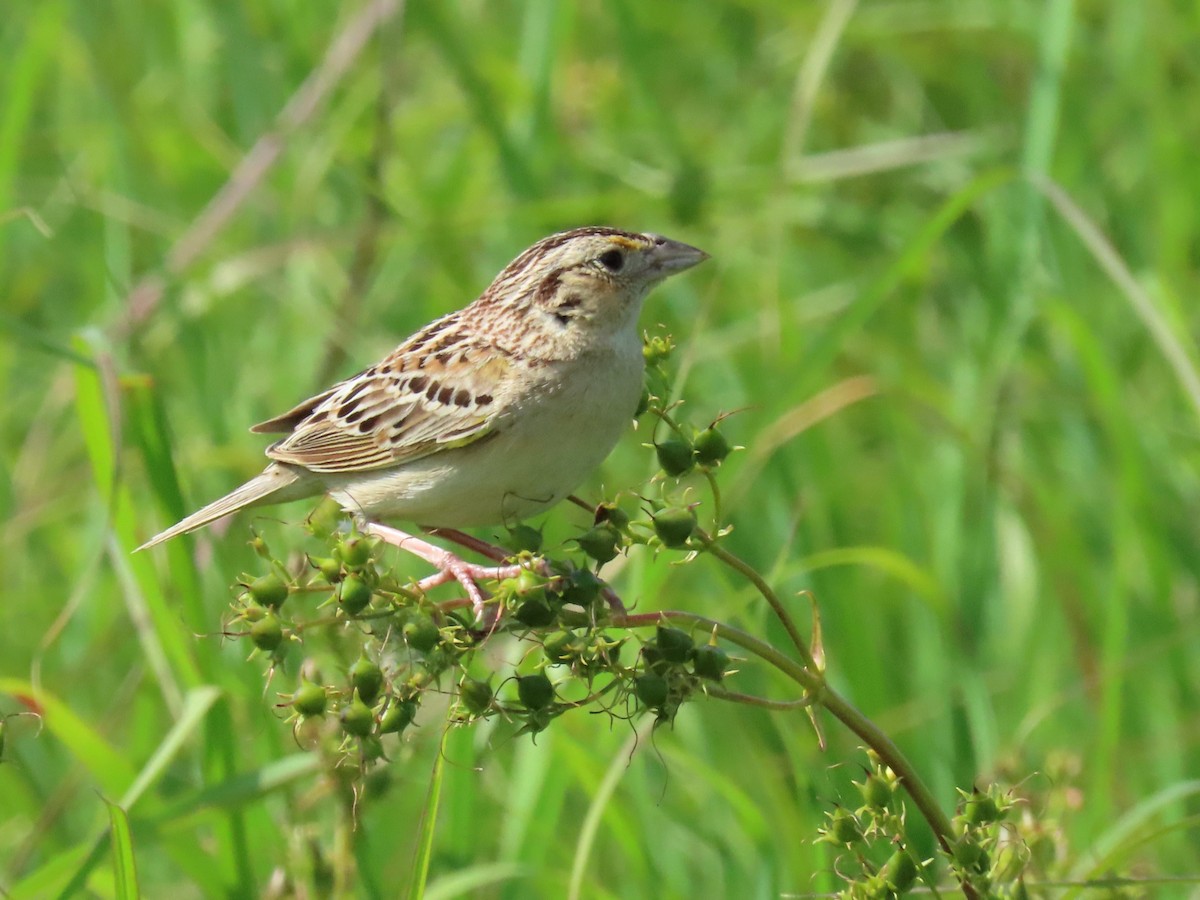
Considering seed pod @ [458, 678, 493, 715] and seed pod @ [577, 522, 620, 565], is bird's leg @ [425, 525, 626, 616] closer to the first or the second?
seed pod @ [577, 522, 620, 565]

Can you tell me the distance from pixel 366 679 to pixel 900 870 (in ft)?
2.34

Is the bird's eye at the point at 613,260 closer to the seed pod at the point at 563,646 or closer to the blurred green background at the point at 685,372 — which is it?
the blurred green background at the point at 685,372

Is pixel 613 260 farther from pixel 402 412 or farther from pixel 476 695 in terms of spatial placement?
pixel 476 695

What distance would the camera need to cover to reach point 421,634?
2053 millimetres

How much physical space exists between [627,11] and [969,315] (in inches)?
64.4

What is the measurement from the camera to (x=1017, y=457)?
17.3 feet

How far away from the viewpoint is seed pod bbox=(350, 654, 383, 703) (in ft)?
6.63

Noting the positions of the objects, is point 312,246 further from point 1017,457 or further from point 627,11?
point 1017,457

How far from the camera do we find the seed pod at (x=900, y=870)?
1995mm

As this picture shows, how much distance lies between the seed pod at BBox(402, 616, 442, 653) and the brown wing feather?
128 cm

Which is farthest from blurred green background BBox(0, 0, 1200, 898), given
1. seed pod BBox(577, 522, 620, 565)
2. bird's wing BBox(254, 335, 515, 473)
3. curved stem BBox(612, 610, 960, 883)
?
seed pod BBox(577, 522, 620, 565)

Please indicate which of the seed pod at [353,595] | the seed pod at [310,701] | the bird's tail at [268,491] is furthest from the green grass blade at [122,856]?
the bird's tail at [268,491]

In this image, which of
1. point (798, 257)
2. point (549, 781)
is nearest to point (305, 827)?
point (549, 781)

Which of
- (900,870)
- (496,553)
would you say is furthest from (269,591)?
(496,553)
